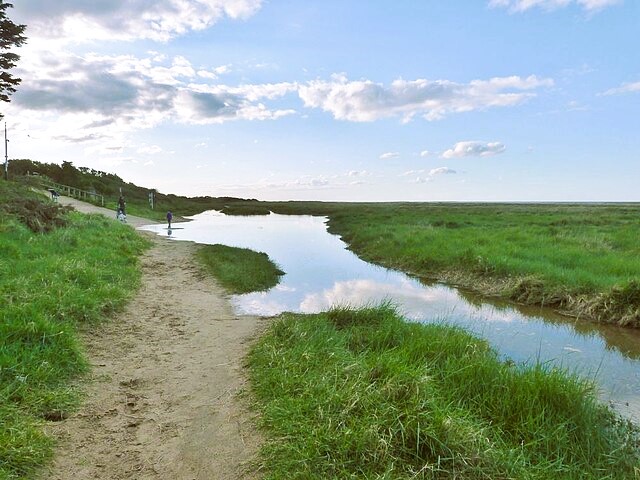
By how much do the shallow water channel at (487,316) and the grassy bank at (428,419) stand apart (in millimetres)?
1064

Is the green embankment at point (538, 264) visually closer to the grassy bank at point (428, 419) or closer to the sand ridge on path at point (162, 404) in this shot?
the grassy bank at point (428, 419)

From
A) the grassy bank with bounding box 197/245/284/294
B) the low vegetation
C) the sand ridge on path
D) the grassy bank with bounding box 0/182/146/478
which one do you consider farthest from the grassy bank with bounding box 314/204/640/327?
the grassy bank with bounding box 0/182/146/478

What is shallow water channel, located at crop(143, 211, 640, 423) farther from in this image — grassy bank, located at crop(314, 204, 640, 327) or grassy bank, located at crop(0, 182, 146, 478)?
grassy bank, located at crop(0, 182, 146, 478)

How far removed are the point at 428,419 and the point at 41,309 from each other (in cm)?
681

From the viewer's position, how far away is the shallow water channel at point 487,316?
8375mm

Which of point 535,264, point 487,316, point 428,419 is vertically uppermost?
point 535,264

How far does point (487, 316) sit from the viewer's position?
12359mm

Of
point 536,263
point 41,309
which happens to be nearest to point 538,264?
point 536,263

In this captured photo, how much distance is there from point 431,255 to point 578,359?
37.1ft

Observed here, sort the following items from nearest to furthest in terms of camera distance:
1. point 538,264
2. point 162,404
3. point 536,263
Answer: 1. point 162,404
2. point 538,264
3. point 536,263

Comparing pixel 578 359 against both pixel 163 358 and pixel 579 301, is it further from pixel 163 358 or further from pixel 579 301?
pixel 163 358

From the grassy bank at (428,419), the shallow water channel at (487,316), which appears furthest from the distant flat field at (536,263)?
the grassy bank at (428,419)

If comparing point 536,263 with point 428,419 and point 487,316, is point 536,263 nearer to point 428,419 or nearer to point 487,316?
point 487,316

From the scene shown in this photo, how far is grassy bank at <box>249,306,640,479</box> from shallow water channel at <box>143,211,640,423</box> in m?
1.06
